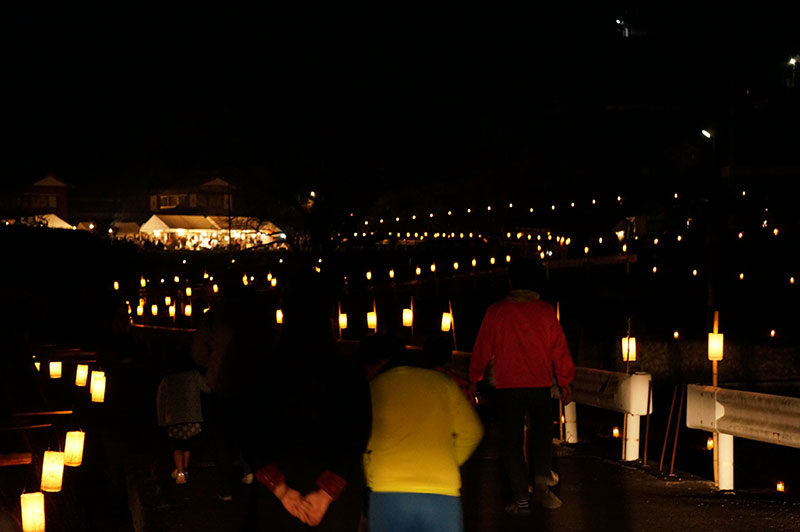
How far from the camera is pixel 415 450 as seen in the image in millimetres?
4133

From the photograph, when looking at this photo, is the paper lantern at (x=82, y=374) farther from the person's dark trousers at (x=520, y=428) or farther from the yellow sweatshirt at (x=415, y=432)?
the yellow sweatshirt at (x=415, y=432)

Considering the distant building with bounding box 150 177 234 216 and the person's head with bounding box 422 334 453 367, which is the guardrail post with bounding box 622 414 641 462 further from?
the distant building with bounding box 150 177 234 216

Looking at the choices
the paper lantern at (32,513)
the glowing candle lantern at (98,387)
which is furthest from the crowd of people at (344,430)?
the glowing candle lantern at (98,387)

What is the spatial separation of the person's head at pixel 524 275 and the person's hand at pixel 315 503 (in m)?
3.35

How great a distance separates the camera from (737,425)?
826 cm

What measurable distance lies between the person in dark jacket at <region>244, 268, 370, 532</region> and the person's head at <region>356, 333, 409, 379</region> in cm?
47

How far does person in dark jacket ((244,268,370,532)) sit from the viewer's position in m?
4.02

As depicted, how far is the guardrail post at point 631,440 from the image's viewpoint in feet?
31.7

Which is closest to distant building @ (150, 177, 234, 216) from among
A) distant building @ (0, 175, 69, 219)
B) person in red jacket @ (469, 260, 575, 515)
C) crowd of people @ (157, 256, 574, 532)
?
distant building @ (0, 175, 69, 219)

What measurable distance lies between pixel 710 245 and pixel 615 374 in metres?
6.20

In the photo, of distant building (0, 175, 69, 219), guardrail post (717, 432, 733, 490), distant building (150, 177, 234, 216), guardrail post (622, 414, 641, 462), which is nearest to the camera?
guardrail post (717, 432, 733, 490)

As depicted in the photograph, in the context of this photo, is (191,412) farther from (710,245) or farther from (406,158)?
(406,158)

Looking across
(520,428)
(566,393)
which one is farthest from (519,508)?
(566,393)

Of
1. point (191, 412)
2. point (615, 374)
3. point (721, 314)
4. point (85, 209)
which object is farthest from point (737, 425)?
point (85, 209)
